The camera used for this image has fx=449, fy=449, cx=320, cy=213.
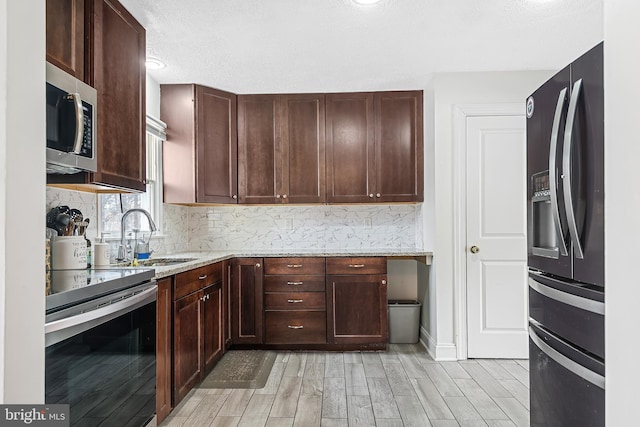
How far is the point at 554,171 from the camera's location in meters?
1.63

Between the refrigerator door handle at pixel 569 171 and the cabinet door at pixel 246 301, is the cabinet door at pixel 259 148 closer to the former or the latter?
the cabinet door at pixel 246 301

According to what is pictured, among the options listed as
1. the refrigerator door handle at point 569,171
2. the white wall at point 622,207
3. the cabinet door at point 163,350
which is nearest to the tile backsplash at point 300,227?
the cabinet door at point 163,350

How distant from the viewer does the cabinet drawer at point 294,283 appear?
390 centimetres

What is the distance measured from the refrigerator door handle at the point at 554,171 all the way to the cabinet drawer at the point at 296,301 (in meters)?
2.53

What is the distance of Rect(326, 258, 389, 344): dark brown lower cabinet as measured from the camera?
12.7 feet

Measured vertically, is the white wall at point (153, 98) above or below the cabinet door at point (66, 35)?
above

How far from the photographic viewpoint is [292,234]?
180 inches

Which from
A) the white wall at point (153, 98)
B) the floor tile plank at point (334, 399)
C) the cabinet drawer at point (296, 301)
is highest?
the white wall at point (153, 98)

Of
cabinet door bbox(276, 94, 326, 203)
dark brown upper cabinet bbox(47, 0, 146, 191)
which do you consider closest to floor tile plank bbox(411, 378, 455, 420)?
cabinet door bbox(276, 94, 326, 203)

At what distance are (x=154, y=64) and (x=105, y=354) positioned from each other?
7.91ft

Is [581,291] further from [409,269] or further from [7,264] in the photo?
[409,269]

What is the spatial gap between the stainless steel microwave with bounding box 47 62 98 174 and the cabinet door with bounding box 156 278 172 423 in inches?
30.7

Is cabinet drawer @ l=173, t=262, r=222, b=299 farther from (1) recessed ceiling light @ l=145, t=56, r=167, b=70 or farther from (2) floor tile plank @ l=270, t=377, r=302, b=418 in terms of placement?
(1) recessed ceiling light @ l=145, t=56, r=167, b=70

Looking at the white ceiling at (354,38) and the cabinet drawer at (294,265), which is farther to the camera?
the cabinet drawer at (294,265)
